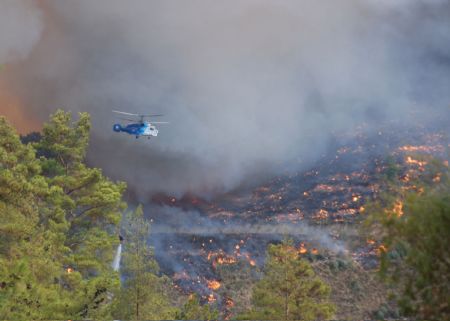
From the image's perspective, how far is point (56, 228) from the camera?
32.0 meters

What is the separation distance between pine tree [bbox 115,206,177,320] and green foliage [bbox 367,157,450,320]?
25.3m

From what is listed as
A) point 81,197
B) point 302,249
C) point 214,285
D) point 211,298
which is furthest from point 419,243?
point 302,249

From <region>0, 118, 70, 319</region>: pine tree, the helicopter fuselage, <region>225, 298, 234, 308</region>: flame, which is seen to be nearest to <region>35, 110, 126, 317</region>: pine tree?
<region>0, 118, 70, 319</region>: pine tree

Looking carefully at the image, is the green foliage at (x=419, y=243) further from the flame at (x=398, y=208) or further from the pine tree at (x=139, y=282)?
the pine tree at (x=139, y=282)

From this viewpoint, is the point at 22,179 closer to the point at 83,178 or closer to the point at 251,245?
the point at 83,178

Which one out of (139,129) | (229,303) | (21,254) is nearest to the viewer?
(21,254)

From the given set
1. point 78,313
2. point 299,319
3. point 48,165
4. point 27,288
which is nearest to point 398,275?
point 27,288

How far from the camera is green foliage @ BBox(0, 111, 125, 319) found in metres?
21.3

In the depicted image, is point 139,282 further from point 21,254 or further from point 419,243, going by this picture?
point 419,243

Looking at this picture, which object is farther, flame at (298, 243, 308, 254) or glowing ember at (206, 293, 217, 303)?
flame at (298, 243, 308, 254)

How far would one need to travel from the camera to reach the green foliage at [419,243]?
8.05 m

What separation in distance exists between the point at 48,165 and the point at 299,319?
66.1 feet

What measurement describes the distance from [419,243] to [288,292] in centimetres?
2929

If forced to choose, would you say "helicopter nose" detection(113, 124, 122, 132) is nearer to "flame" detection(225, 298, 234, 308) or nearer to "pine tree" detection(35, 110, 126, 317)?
"pine tree" detection(35, 110, 126, 317)
